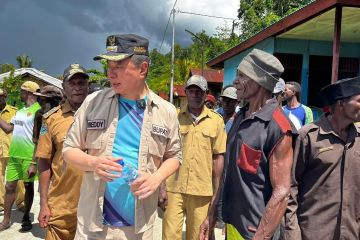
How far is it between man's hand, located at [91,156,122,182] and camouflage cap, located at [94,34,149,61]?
0.58 m

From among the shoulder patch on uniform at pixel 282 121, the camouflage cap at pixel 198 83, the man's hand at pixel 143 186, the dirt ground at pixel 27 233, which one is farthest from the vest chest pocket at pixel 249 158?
the dirt ground at pixel 27 233

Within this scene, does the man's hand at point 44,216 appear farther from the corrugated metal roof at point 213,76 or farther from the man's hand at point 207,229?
the corrugated metal roof at point 213,76

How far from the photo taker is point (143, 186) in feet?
7.59

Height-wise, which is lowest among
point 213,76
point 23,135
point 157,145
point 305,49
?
point 23,135

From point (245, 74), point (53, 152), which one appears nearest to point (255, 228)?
point (245, 74)

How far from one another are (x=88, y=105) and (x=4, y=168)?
574 centimetres

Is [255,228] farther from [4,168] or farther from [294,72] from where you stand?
[294,72]

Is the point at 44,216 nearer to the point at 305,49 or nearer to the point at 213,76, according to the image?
the point at 305,49

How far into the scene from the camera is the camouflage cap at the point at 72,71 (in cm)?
381

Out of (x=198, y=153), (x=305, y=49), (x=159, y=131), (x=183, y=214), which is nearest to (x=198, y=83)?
(x=198, y=153)

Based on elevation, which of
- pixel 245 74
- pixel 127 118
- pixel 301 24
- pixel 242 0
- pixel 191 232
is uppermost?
pixel 242 0

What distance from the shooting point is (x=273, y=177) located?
2557 mm

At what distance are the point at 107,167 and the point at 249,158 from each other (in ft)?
2.92

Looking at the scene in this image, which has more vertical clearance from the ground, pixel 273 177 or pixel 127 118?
pixel 127 118
